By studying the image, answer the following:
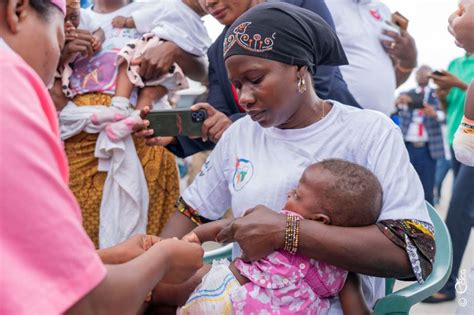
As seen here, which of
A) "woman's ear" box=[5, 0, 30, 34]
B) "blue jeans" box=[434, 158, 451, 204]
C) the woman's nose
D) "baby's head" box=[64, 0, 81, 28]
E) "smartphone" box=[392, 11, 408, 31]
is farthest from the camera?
"blue jeans" box=[434, 158, 451, 204]

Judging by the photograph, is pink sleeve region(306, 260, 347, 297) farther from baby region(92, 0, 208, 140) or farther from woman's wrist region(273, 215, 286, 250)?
baby region(92, 0, 208, 140)

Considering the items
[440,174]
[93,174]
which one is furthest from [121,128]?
[440,174]

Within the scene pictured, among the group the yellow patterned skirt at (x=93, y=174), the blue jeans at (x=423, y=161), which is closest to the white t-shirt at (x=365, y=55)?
the yellow patterned skirt at (x=93, y=174)

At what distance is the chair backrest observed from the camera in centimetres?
175

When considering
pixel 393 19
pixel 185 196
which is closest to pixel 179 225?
pixel 185 196

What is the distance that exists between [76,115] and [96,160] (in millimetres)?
231

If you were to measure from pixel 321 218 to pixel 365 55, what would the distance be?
146 cm

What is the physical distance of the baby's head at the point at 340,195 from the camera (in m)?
1.66

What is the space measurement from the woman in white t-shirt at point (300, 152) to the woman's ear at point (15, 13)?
823 mm

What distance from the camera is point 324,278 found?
1658 mm

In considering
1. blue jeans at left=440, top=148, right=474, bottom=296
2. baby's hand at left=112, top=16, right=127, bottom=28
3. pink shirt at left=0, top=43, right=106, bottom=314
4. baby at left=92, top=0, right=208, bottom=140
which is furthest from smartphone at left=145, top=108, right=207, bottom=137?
blue jeans at left=440, top=148, right=474, bottom=296

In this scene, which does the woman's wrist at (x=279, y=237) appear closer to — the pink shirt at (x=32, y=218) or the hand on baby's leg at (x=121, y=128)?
the pink shirt at (x=32, y=218)

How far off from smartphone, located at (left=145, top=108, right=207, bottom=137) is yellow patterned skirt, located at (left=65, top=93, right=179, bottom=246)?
39 centimetres

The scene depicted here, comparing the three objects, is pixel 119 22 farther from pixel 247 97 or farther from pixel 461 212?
pixel 461 212
